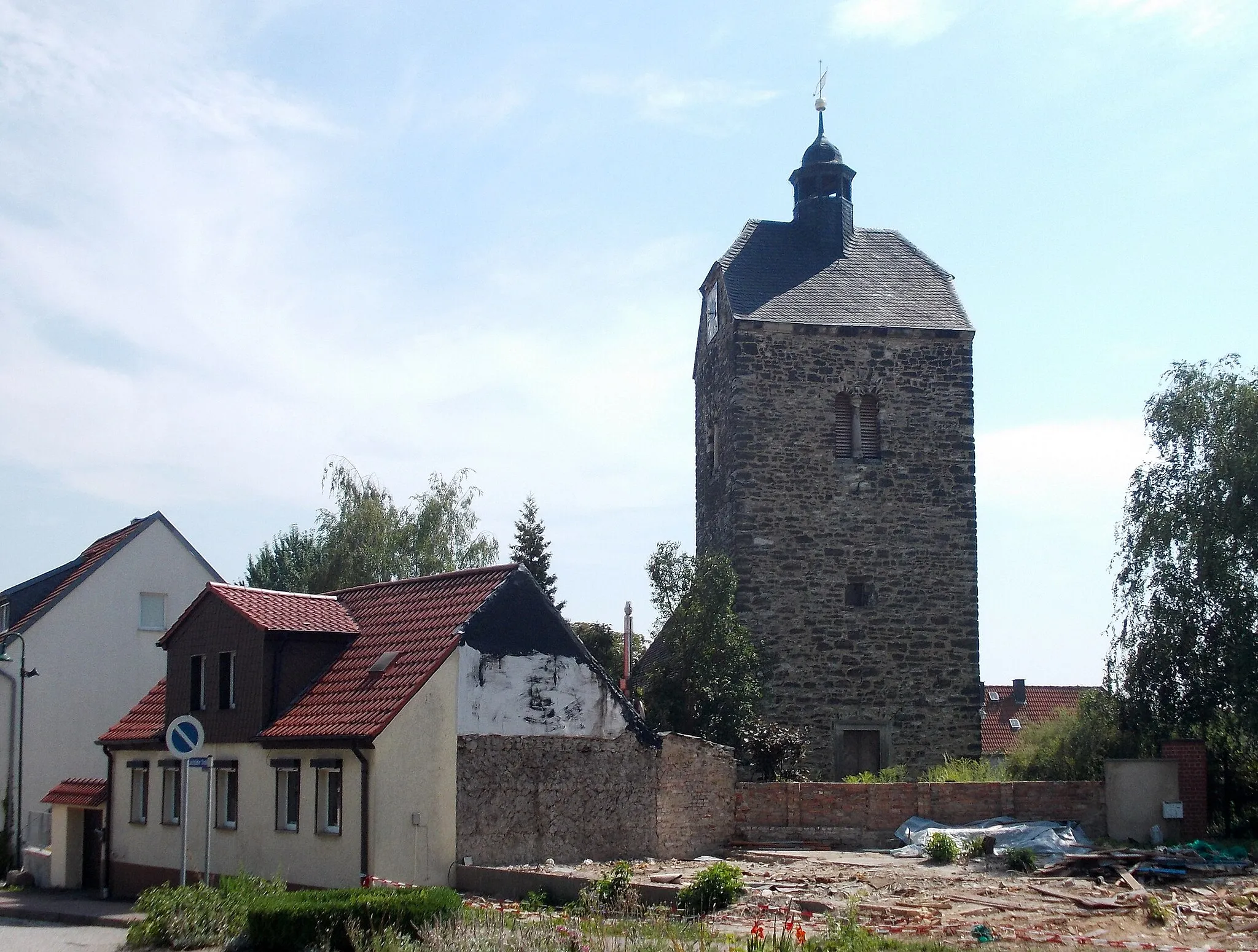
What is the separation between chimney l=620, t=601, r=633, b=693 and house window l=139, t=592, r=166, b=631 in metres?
10.7

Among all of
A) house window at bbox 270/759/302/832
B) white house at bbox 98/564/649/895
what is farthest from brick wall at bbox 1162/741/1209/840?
house window at bbox 270/759/302/832

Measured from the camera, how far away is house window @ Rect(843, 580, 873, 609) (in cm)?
3131

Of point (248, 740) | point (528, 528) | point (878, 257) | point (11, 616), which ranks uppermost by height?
point (878, 257)

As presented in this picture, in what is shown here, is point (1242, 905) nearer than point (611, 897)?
No

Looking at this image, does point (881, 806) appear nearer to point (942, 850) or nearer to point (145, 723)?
point (942, 850)

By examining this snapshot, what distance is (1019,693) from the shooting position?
52.4 m

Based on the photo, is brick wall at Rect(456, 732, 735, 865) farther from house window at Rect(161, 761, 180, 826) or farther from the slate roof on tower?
the slate roof on tower

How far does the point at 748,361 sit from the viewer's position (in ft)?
104

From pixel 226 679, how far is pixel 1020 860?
40.7 ft

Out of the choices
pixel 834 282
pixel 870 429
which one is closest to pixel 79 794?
pixel 870 429

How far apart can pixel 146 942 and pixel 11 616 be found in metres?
19.2

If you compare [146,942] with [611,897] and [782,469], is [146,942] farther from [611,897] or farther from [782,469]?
[782,469]

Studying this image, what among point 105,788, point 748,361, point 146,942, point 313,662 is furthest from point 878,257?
point 146,942

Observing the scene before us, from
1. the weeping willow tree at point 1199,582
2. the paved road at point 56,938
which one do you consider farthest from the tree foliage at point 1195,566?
the paved road at point 56,938
